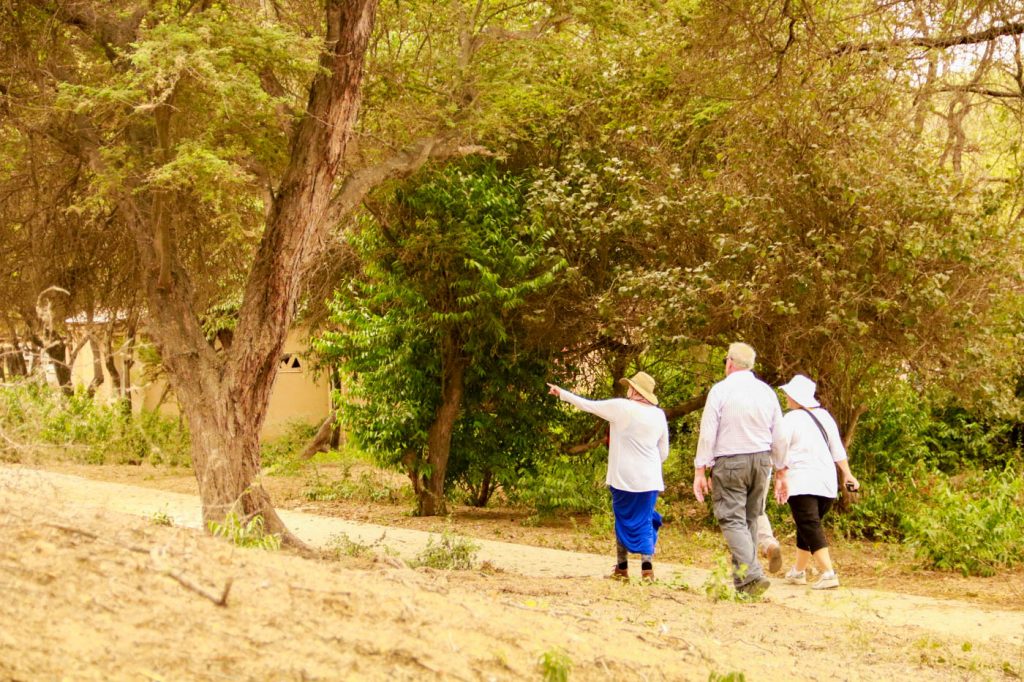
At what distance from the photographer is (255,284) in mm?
10562

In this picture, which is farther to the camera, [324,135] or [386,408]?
[386,408]

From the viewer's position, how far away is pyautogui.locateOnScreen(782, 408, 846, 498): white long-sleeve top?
993cm

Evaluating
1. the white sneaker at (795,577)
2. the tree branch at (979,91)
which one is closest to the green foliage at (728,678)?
the white sneaker at (795,577)

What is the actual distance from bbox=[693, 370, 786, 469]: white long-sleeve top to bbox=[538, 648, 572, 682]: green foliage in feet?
13.5

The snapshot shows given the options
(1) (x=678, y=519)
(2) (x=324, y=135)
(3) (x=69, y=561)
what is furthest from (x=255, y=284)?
(1) (x=678, y=519)

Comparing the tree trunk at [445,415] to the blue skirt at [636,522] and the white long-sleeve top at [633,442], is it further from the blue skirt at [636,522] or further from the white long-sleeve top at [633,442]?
the blue skirt at [636,522]

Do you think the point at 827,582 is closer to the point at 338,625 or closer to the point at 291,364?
the point at 338,625

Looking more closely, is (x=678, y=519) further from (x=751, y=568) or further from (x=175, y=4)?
(x=175, y=4)

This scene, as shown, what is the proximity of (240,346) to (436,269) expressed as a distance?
4.46m

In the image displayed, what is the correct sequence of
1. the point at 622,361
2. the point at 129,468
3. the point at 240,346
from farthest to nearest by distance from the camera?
the point at 129,468 → the point at 622,361 → the point at 240,346

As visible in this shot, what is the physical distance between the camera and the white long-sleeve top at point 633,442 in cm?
941

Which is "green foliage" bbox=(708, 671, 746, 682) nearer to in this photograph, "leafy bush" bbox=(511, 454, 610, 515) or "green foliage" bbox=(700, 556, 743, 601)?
"green foliage" bbox=(700, 556, 743, 601)

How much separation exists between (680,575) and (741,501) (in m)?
0.82

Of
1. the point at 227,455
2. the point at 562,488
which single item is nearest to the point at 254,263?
the point at 227,455
